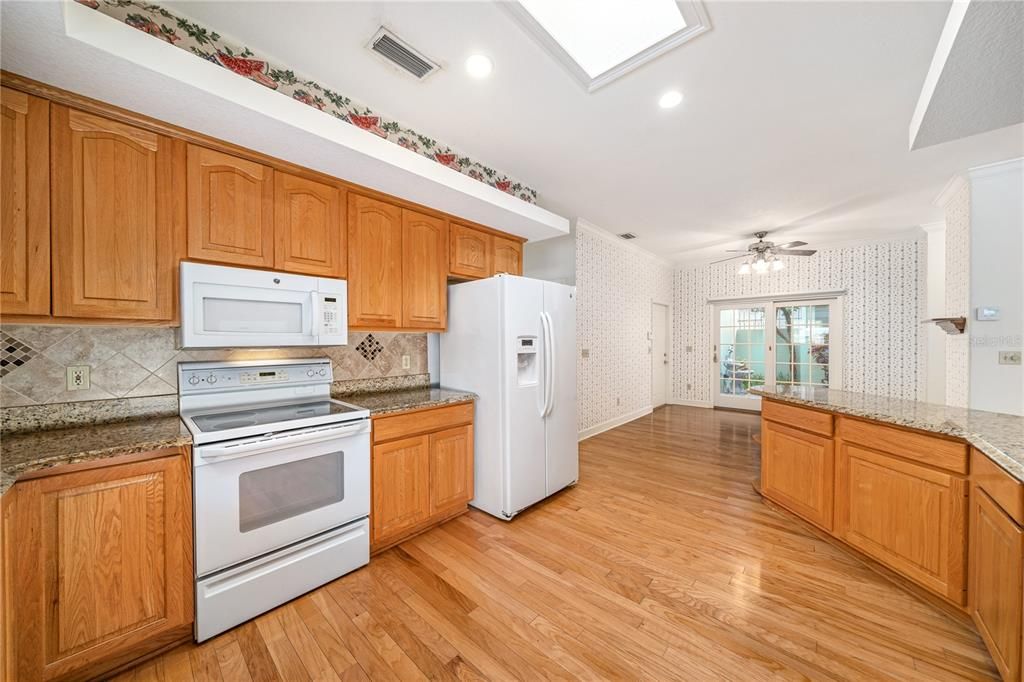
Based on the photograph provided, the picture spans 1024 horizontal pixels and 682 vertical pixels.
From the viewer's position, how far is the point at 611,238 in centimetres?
491

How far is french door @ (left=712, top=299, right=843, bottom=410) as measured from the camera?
18.0ft

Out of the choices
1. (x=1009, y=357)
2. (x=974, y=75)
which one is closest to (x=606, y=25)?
(x=974, y=75)

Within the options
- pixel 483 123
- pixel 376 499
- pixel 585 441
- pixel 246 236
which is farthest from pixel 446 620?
pixel 585 441

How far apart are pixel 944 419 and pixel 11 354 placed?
14.4 ft

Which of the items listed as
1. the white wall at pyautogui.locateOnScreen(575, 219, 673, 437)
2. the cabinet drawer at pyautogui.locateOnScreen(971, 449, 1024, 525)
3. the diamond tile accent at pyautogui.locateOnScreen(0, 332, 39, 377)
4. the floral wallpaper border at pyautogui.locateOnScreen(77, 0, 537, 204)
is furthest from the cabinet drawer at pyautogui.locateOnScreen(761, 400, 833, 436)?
the diamond tile accent at pyautogui.locateOnScreen(0, 332, 39, 377)

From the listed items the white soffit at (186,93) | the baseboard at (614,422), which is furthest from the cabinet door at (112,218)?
the baseboard at (614,422)

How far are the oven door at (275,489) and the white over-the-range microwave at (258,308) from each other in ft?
1.76

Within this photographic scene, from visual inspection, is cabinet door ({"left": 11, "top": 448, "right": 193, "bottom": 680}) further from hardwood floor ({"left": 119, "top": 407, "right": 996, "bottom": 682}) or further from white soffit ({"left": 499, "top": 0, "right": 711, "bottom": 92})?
white soffit ({"left": 499, "top": 0, "right": 711, "bottom": 92})

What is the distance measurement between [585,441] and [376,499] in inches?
115

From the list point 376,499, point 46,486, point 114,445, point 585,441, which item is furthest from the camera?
point 585,441

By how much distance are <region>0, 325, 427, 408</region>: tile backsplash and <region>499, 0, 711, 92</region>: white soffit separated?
224cm

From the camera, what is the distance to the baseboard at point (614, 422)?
4.59m

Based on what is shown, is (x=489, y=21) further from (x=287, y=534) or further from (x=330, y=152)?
(x=287, y=534)

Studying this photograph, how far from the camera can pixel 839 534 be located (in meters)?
2.21
